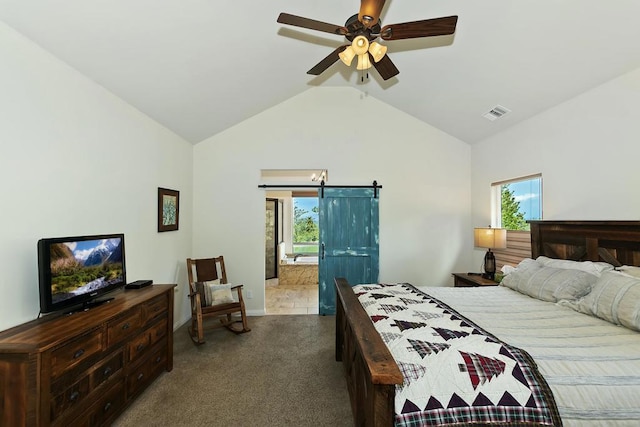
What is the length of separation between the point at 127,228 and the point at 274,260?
422cm

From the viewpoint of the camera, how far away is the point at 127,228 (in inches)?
112

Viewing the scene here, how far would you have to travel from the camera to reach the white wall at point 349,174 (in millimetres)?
4359

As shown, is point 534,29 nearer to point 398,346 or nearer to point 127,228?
point 398,346

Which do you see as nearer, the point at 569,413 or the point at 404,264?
the point at 569,413

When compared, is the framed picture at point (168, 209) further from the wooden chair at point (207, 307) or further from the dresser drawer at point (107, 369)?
the dresser drawer at point (107, 369)

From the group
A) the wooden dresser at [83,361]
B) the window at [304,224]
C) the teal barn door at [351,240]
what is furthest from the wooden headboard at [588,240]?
the window at [304,224]

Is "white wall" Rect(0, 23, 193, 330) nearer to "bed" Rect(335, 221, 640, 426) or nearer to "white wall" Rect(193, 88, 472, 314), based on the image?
"white wall" Rect(193, 88, 472, 314)

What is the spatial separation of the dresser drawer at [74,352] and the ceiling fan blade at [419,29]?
2.75 metres

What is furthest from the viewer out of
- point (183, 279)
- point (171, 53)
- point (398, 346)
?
point (183, 279)

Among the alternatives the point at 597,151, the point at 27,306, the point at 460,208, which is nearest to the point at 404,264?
the point at 460,208

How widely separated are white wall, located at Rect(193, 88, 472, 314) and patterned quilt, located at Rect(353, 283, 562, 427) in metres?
2.97

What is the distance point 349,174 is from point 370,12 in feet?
8.95

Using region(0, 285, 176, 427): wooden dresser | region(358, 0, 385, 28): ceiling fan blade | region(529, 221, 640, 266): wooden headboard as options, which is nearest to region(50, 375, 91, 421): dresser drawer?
region(0, 285, 176, 427): wooden dresser

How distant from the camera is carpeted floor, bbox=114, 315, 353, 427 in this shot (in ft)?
6.87
